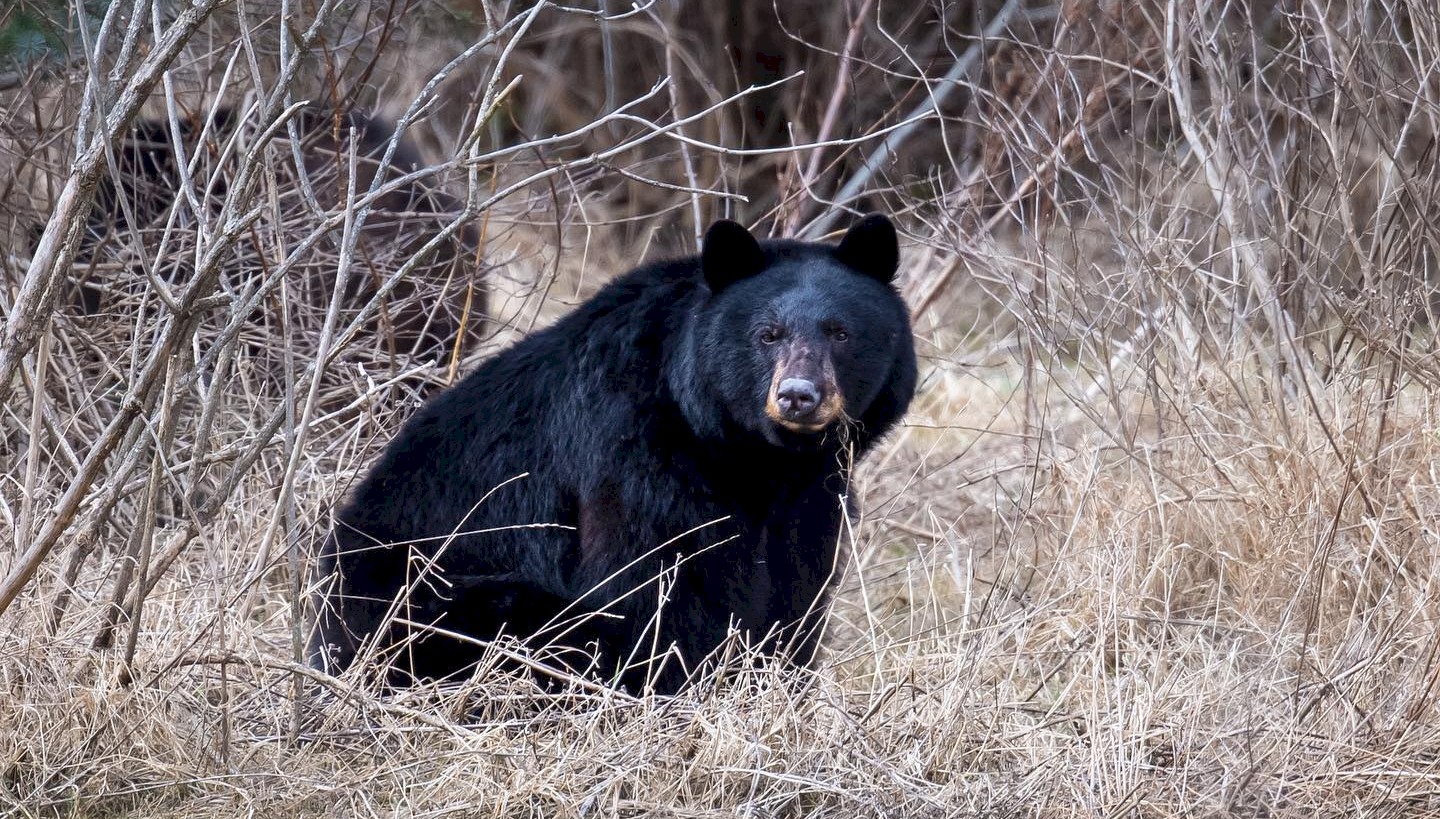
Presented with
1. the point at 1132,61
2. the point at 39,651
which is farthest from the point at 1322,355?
the point at 39,651

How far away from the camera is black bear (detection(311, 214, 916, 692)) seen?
421 centimetres

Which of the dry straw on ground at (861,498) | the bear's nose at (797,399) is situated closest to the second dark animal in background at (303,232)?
the dry straw on ground at (861,498)

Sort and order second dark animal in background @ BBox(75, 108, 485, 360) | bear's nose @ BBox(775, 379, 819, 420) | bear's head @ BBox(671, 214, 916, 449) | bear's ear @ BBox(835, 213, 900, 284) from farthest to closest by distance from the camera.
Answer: second dark animal in background @ BBox(75, 108, 485, 360)
bear's ear @ BBox(835, 213, 900, 284)
bear's head @ BBox(671, 214, 916, 449)
bear's nose @ BBox(775, 379, 819, 420)

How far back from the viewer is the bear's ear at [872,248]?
441cm

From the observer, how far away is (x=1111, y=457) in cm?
643

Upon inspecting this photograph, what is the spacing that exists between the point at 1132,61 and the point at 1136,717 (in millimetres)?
3578

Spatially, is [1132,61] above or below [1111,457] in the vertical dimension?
above

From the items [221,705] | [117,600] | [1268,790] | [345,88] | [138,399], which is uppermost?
[345,88]

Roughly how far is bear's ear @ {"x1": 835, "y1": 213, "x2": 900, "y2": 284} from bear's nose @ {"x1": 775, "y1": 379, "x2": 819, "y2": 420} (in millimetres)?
592

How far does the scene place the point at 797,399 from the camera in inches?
159

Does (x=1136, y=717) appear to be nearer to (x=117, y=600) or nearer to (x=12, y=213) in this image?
(x=117, y=600)

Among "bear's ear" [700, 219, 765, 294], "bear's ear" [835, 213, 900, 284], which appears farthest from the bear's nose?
"bear's ear" [835, 213, 900, 284]

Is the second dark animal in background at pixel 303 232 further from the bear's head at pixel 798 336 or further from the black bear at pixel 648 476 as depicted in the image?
the bear's head at pixel 798 336

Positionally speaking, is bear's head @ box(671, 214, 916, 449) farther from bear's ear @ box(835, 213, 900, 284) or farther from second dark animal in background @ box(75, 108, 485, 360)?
second dark animal in background @ box(75, 108, 485, 360)
